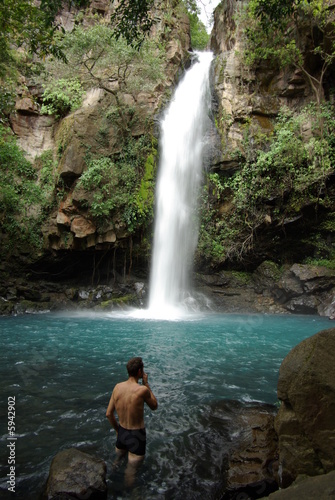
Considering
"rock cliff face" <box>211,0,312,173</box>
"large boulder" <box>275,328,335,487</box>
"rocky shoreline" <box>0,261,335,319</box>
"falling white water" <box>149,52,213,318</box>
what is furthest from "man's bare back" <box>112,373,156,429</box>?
"rock cliff face" <box>211,0,312,173</box>

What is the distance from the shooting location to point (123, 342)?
9.66 metres

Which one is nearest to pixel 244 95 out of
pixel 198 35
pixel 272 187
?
pixel 272 187

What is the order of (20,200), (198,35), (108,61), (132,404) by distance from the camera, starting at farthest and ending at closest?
(198,35), (20,200), (108,61), (132,404)

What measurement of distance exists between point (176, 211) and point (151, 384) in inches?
514

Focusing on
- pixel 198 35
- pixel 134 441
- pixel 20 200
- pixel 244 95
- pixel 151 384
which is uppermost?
pixel 198 35

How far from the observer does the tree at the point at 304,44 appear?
15188 mm

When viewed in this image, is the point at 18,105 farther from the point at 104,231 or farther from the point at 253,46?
the point at 253,46

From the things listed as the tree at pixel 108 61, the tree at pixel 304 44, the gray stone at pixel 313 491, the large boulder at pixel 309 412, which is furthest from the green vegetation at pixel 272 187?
the gray stone at pixel 313 491

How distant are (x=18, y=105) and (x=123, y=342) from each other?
1735 cm

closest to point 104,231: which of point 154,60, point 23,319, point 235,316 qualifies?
point 23,319

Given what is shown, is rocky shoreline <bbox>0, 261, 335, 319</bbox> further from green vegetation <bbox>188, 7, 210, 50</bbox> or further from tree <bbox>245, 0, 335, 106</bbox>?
green vegetation <bbox>188, 7, 210, 50</bbox>

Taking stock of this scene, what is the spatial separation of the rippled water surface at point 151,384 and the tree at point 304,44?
13330 millimetres

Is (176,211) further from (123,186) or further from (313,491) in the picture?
(313,491)

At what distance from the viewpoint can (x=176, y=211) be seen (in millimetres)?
18438
